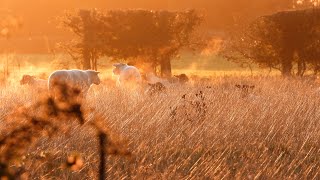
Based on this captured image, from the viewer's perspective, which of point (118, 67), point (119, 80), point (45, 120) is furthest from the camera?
point (118, 67)

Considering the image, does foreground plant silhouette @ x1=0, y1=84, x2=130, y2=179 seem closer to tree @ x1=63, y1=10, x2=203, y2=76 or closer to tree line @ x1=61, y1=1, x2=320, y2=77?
tree line @ x1=61, y1=1, x2=320, y2=77

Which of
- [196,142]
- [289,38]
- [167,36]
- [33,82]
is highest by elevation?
[167,36]

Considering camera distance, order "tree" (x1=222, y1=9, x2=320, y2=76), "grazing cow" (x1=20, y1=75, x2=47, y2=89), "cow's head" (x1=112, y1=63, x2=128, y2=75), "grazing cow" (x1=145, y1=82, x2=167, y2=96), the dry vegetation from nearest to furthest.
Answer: the dry vegetation, "grazing cow" (x1=145, y1=82, x2=167, y2=96), "grazing cow" (x1=20, y1=75, x2=47, y2=89), "cow's head" (x1=112, y1=63, x2=128, y2=75), "tree" (x1=222, y1=9, x2=320, y2=76)

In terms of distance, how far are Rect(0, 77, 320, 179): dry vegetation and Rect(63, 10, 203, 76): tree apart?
12433mm

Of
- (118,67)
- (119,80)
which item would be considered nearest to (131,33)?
(118,67)

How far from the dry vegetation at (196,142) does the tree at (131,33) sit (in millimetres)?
12433

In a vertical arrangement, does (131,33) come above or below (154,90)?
above

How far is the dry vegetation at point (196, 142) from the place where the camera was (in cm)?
551

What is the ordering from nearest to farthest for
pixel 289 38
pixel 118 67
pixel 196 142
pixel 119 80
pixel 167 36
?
1. pixel 196 142
2. pixel 119 80
3. pixel 118 67
4. pixel 289 38
5. pixel 167 36

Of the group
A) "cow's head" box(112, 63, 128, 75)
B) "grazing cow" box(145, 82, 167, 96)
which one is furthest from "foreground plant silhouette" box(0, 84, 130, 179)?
"cow's head" box(112, 63, 128, 75)

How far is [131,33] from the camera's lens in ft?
72.4

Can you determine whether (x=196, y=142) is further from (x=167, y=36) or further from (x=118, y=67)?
(x=167, y=36)

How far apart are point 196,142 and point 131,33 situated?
1564cm

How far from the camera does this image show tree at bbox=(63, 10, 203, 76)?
70.8ft
